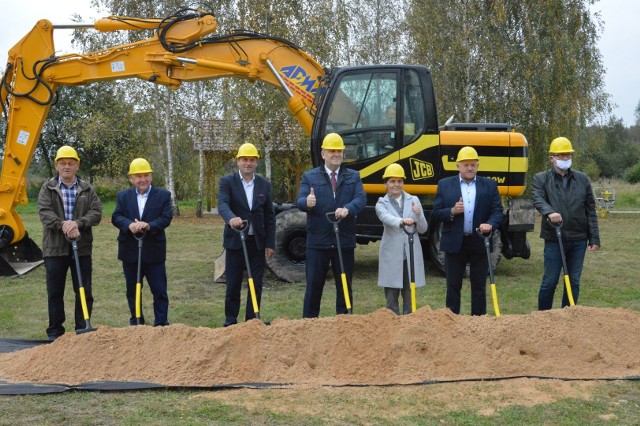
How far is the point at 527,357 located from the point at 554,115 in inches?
708

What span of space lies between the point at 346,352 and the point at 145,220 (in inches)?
97.0

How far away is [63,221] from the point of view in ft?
23.0

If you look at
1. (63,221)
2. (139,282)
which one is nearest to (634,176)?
(139,282)

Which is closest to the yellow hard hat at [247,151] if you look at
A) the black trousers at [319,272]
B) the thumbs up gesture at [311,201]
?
the thumbs up gesture at [311,201]

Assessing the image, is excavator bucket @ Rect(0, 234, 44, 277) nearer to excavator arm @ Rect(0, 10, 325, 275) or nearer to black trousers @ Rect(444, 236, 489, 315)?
excavator arm @ Rect(0, 10, 325, 275)

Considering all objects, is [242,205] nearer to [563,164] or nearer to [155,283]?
[155,283]

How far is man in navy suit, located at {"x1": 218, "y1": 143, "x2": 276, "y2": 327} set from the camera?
727cm

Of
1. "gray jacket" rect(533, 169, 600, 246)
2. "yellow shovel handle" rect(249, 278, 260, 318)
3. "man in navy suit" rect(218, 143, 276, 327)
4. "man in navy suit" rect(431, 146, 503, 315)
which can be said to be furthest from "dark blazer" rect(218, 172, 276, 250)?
"gray jacket" rect(533, 169, 600, 246)

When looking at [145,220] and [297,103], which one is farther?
[297,103]

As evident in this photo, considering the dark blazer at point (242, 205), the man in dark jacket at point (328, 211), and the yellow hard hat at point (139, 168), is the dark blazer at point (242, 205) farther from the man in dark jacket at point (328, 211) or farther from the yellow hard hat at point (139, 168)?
the yellow hard hat at point (139, 168)

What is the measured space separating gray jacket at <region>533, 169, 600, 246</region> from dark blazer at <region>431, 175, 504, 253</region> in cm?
43

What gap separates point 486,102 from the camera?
22.6 m

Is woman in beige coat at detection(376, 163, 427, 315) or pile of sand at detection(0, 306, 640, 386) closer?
→ pile of sand at detection(0, 306, 640, 386)

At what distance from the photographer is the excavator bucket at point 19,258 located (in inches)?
445
